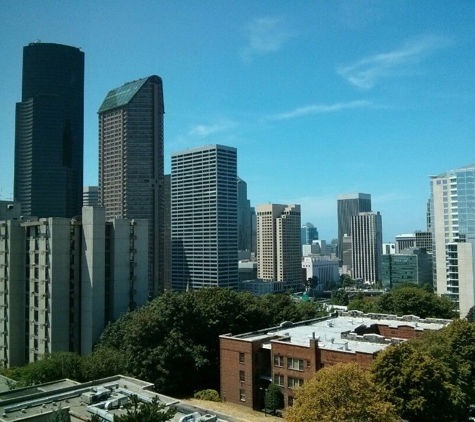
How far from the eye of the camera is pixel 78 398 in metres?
26.7

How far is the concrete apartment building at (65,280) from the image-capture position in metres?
52.8

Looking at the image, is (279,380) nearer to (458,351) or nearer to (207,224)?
(458,351)

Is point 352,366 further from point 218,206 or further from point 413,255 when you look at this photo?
point 218,206

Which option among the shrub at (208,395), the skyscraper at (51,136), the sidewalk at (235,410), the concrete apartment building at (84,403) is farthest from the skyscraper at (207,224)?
the concrete apartment building at (84,403)

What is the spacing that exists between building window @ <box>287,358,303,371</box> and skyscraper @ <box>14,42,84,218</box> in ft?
451

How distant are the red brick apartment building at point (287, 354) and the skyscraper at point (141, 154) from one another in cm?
12911

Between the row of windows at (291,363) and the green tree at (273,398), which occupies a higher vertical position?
the row of windows at (291,363)

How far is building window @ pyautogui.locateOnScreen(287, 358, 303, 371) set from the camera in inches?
1508

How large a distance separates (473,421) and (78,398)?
92.3 ft

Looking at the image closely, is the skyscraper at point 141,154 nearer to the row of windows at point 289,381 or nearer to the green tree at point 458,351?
the row of windows at point 289,381

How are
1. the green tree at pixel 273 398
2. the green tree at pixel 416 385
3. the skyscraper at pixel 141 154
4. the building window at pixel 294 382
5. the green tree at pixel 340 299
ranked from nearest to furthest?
the green tree at pixel 416 385 → the building window at pixel 294 382 → the green tree at pixel 273 398 → the green tree at pixel 340 299 → the skyscraper at pixel 141 154

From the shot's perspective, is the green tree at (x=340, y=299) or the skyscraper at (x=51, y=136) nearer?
the green tree at (x=340, y=299)

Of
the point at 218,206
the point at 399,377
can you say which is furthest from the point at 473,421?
the point at 218,206

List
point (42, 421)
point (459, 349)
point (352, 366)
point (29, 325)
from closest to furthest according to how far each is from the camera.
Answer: point (42, 421), point (352, 366), point (459, 349), point (29, 325)
